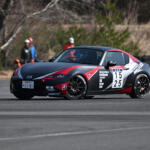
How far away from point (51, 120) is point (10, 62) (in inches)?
835

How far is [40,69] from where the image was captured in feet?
52.4

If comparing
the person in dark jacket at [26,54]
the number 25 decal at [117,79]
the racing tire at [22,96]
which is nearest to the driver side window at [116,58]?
the number 25 decal at [117,79]

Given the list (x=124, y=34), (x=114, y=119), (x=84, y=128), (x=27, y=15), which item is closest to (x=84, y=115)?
(x=114, y=119)

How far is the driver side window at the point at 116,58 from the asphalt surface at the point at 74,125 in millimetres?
1486

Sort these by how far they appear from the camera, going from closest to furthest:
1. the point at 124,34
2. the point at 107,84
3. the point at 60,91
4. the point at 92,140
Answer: the point at 92,140 → the point at 60,91 → the point at 107,84 → the point at 124,34

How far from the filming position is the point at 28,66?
16.3 meters

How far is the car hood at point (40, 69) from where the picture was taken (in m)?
15.8

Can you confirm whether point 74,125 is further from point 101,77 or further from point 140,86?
point 140,86

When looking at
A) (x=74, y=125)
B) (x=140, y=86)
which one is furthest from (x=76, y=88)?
(x=74, y=125)

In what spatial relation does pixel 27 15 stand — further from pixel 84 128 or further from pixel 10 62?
pixel 84 128

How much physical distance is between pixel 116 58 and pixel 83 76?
165cm

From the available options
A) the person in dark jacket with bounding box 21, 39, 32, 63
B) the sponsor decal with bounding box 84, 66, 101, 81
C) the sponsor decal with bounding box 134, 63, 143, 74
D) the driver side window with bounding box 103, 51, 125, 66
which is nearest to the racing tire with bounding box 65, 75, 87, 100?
the sponsor decal with bounding box 84, 66, 101, 81

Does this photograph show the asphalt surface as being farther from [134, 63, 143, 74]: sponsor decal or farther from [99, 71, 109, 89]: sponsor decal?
[134, 63, 143, 74]: sponsor decal

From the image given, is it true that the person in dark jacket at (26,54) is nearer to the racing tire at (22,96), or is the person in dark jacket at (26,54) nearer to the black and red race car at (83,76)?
the black and red race car at (83,76)
